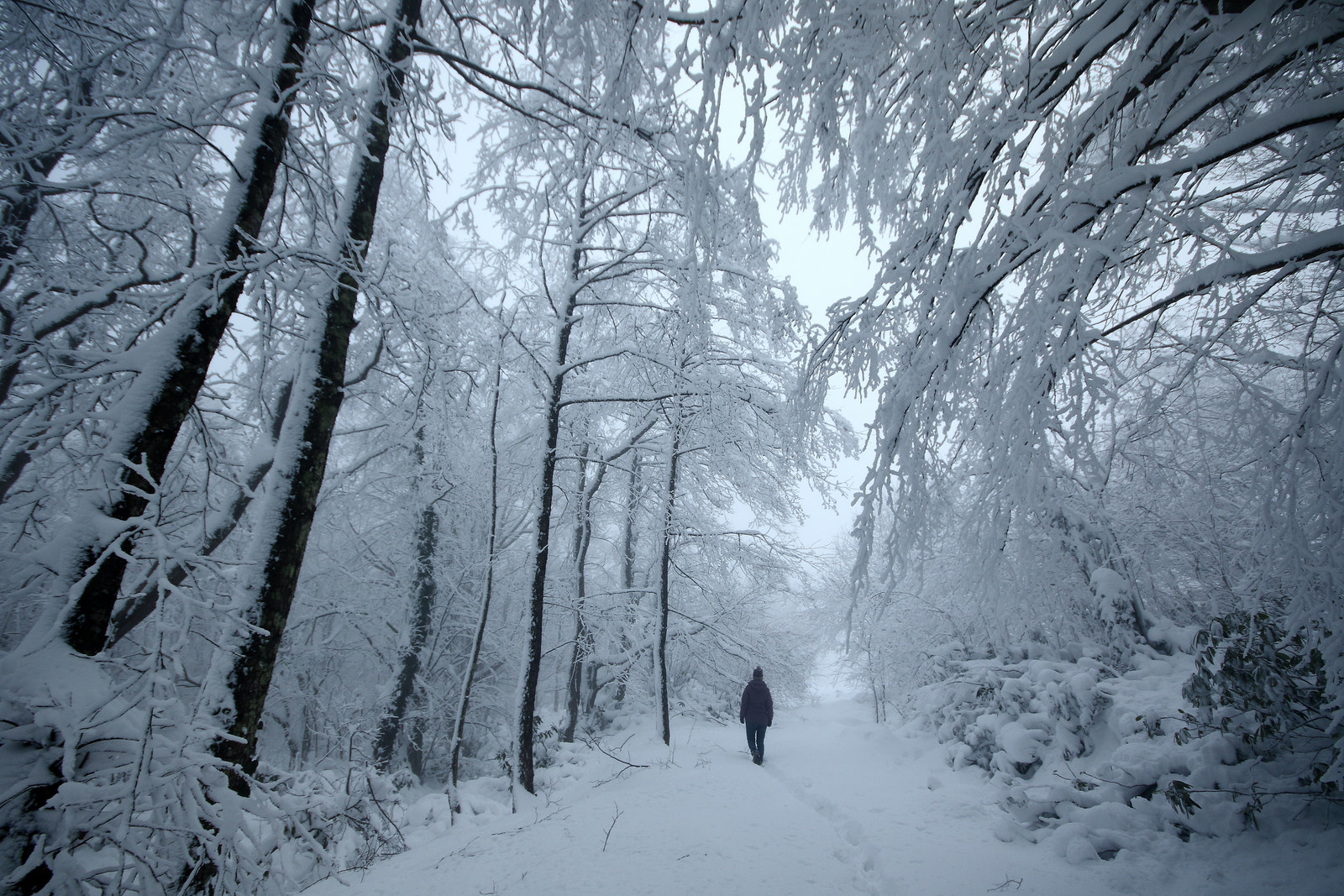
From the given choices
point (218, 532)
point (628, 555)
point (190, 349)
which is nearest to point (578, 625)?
point (628, 555)

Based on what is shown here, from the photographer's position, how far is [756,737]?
24.4 feet

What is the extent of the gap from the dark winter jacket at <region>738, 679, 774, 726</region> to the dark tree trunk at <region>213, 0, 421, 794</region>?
6294mm

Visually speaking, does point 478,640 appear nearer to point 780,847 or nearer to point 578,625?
point 578,625

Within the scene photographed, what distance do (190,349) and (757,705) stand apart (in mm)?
7835

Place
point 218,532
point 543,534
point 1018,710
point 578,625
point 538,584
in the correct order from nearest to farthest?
point 218,532
point 1018,710
point 538,584
point 543,534
point 578,625

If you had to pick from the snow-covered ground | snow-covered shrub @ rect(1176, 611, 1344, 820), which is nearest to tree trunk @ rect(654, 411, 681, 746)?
the snow-covered ground

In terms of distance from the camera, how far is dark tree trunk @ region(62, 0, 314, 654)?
2010 millimetres

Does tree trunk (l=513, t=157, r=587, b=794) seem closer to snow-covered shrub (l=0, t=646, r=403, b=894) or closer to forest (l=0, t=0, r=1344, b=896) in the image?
forest (l=0, t=0, r=1344, b=896)

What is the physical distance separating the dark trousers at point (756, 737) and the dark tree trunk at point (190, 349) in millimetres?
7496

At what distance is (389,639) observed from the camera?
32.8 ft

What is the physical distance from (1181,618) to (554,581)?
1083cm

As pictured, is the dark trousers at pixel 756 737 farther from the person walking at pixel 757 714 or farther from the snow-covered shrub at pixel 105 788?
the snow-covered shrub at pixel 105 788

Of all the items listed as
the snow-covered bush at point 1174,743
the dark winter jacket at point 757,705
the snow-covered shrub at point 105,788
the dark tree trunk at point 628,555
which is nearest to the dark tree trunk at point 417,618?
the dark tree trunk at point 628,555

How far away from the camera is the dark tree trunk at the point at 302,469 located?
2.71 meters
